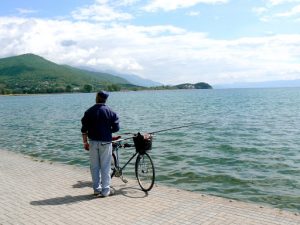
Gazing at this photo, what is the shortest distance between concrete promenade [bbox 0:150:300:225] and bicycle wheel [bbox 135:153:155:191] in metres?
0.21

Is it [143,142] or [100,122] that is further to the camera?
[143,142]

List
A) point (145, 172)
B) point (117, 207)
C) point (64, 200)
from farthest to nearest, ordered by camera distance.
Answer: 1. point (145, 172)
2. point (64, 200)
3. point (117, 207)

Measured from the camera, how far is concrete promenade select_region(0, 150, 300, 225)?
734 cm

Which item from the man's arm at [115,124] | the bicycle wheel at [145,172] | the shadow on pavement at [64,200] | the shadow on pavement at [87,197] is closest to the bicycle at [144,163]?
the bicycle wheel at [145,172]

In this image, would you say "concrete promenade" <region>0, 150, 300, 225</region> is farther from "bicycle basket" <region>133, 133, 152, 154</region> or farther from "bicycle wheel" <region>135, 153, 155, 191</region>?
"bicycle basket" <region>133, 133, 152, 154</region>

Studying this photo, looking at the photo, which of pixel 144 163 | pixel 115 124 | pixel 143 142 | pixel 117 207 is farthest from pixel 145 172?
pixel 117 207

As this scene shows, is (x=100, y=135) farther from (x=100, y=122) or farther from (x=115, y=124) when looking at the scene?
(x=115, y=124)

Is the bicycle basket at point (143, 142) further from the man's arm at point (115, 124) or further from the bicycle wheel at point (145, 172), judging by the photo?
the man's arm at point (115, 124)

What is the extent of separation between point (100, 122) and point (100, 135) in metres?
0.30

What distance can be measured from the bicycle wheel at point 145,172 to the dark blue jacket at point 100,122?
1.08m

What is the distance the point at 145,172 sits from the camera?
9.75 meters

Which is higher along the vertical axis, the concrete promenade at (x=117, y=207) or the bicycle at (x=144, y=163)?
the bicycle at (x=144, y=163)

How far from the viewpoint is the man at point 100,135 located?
912cm

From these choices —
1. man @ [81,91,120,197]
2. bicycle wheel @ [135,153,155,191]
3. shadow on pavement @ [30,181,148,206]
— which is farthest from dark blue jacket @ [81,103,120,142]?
shadow on pavement @ [30,181,148,206]
